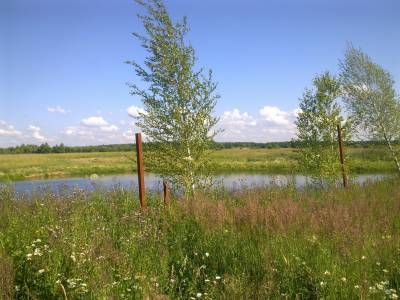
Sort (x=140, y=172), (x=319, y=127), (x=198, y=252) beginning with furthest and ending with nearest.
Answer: (x=319, y=127) < (x=140, y=172) < (x=198, y=252)

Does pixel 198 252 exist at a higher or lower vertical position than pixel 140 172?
lower

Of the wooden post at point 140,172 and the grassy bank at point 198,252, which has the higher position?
the wooden post at point 140,172

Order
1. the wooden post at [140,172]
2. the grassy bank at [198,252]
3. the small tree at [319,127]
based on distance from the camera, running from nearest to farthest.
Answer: the grassy bank at [198,252], the wooden post at [140,172], the small tree at [319,127]

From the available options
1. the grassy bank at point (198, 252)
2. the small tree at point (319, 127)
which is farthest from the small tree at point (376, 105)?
the grassy bank at point (198, 252)

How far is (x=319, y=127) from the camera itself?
56.7ft

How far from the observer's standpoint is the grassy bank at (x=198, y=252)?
438cm

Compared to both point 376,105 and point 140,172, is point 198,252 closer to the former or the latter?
point 140,172

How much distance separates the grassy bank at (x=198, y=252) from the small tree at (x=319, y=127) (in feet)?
29.7

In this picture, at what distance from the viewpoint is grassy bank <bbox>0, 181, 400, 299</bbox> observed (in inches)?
172

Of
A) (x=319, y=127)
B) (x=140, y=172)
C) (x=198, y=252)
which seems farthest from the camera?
(x=319, y=127)

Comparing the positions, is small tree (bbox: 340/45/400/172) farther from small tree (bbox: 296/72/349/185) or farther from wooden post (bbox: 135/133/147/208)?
wooden post (bbox: 135/133/147/208)

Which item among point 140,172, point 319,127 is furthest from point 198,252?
point 319,127

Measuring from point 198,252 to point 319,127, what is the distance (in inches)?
509

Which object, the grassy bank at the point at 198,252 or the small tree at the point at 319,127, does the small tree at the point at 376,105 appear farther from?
the grassy bank at the point at 198,252
